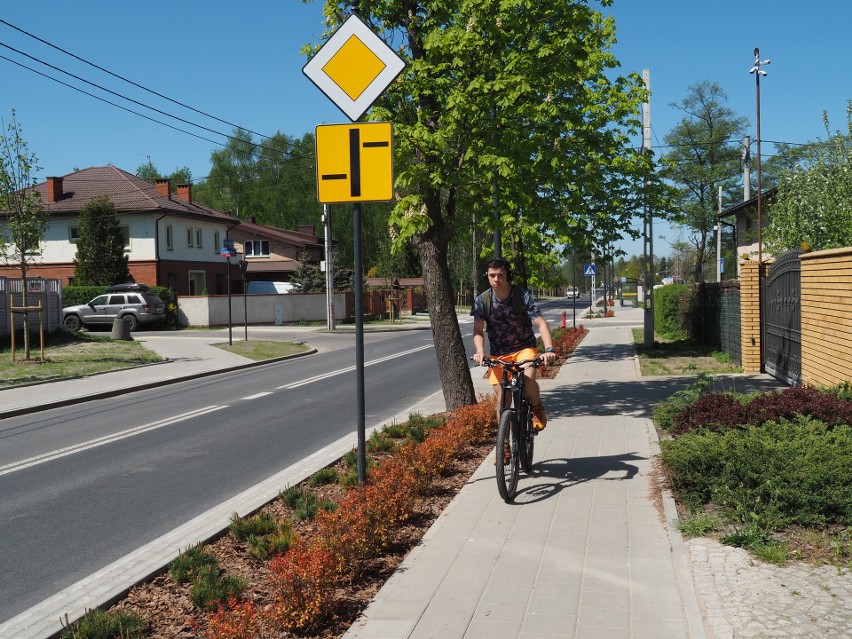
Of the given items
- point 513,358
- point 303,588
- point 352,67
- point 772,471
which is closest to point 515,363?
point 513,358

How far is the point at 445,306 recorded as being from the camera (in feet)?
33.7

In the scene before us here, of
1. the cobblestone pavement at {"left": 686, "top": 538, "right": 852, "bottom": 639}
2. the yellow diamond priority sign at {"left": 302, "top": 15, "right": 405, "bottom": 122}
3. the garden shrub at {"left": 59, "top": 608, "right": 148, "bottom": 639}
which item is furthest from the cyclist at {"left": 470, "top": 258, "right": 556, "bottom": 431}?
the garden shrub at {"left": 59, "top": 608, "right": 148, "bottom": 639}

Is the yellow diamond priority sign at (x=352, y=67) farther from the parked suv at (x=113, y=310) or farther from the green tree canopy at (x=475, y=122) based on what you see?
the parked suv at (x=113, y=310)

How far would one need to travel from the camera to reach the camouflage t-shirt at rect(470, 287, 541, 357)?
653 centimetres

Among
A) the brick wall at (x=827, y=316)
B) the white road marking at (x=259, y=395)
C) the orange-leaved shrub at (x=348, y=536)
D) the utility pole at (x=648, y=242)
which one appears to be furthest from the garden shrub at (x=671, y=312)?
the orange-leaved shrub at (x=348, y=536)

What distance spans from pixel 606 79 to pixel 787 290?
11117 millimetres

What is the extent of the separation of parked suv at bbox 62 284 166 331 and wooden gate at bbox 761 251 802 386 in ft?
93.5

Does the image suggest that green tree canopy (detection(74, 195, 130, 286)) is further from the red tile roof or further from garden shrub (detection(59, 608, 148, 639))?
garden shrub (detection(59, 608, 148, 639))

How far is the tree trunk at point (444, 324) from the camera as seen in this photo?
10.2 m

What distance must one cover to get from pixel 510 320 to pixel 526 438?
1025mm

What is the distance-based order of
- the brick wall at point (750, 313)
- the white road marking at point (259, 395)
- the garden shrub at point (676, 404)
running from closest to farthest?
the garden shrub at point (676, 404)
the white road marking at point (259, 395)
the brick wall at point (750, 313)

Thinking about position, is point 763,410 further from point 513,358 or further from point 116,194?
point 116,194

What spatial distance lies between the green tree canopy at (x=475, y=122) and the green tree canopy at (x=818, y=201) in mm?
9219

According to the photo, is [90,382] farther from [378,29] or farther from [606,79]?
[606,79]
